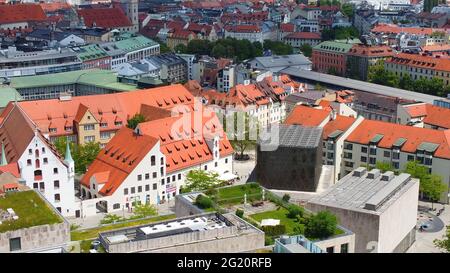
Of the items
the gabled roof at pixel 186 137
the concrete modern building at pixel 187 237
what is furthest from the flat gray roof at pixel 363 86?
the concrete modern building at pixel 187 237

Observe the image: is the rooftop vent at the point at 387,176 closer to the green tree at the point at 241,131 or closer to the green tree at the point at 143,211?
the green tree at the point at 143,211

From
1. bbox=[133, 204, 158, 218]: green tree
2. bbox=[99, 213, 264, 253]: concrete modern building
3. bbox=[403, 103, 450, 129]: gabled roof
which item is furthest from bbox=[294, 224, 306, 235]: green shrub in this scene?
bbox=[403, 103, 450, 129]: gabled roof

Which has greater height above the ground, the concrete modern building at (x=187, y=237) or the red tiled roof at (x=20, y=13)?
the red tiled roof at (x=20, y=13)

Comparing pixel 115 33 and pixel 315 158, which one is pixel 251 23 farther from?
pixel 315 158

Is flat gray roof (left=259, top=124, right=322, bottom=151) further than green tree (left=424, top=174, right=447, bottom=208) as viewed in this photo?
No

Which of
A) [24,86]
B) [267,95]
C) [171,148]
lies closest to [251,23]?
[267,95]

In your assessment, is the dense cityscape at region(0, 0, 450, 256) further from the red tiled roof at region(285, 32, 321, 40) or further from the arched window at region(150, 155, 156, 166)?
the red tiled roof at region(285, 32, 321, 40)
